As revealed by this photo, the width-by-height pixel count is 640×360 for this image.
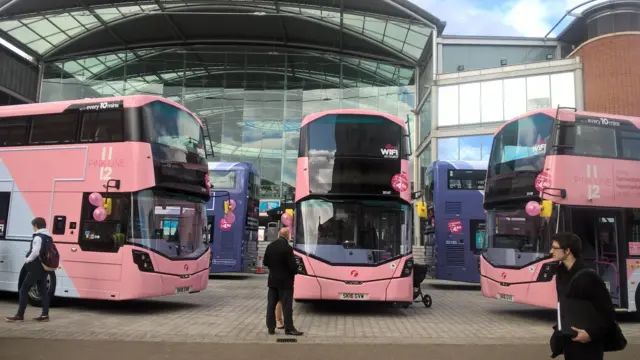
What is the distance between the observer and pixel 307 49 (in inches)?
1337

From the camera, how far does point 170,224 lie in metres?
10.4

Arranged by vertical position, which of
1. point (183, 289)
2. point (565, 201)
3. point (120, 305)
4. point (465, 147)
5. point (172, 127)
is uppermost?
point (465, 147)

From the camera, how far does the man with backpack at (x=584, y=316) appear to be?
3482mm

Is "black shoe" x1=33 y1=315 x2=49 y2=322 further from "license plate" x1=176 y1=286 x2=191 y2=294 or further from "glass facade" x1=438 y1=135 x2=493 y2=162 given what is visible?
"glass facade" x1=438 y1=135 x2=493 y2=162

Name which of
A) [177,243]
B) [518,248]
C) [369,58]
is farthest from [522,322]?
[369,58]

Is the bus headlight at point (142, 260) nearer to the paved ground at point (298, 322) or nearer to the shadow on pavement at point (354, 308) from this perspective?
the paved ground at point (298, 322)

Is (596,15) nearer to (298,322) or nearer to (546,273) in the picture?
(546,273)

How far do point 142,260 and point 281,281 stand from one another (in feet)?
10.6

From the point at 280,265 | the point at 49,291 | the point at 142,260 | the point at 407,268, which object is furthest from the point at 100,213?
the point at 407,268

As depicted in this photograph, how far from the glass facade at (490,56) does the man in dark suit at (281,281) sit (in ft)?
73.9

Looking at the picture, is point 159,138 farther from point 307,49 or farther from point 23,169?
point 307,49

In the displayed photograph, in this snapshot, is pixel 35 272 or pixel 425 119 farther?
pixel 425 119

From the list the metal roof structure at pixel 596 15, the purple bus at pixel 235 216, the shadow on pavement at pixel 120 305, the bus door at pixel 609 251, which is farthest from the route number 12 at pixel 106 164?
the metal roof structure at pixel 596 15

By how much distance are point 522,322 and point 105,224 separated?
8.62 metres
